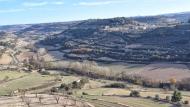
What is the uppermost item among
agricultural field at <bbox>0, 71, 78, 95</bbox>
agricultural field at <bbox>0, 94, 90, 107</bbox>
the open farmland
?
agricultural field at <bbox>0, 94, 90, 107</bbox>

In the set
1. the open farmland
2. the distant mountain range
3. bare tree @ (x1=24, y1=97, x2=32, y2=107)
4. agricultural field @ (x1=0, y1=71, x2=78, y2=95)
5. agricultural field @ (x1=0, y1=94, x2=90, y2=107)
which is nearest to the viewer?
agricultural field @ (x1=0, y1=94, x2=90, y2=107)

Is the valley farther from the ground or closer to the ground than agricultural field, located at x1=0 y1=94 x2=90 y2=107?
closer to the ground

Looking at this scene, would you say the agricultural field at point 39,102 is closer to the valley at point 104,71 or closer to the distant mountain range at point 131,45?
the valley at point 104,71

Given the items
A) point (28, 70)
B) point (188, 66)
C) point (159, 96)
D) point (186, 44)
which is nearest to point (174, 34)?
point (186, 44)

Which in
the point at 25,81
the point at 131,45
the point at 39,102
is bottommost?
the point at 25,81

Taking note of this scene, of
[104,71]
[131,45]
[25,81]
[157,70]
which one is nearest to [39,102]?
[25,81]

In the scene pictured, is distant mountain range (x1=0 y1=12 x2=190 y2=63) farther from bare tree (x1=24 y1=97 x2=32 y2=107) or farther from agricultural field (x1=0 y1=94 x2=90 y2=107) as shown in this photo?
bare tree (x1=24 y1=97 x2=32 y2=107)

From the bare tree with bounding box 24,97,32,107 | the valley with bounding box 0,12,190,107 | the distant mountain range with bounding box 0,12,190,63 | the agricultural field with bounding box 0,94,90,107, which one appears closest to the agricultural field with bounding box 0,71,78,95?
the valley with bounding box 0,12,190,107

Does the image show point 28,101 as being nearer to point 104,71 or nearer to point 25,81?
point 25,81

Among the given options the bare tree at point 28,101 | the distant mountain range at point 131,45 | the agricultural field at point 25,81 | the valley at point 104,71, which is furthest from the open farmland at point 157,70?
the bare tree at point 28,101

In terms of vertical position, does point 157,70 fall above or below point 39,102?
below

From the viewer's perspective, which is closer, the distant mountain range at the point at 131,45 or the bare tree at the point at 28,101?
the bare tree at the point at 28,101
